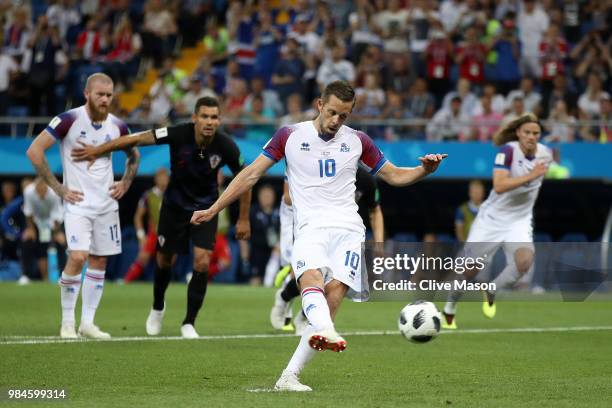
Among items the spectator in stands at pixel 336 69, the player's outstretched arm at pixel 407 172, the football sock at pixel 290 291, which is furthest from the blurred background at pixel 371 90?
the player's outstretched arm at pixel 407 172

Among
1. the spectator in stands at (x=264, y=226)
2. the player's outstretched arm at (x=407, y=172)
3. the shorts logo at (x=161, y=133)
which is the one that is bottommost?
the spectator in stands at (x=264, y=226)

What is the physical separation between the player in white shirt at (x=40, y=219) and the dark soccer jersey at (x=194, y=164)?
11.6 m

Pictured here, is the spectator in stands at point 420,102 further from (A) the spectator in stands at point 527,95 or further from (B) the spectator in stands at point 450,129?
(A) the spectator in stands at point 527,95

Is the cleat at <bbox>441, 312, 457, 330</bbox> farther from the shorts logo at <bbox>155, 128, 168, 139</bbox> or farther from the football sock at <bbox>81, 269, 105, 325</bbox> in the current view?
the shorts logo at <bbox>155, 128, 168, 139</bbox>

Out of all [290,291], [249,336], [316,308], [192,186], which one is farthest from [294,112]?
[316,308]

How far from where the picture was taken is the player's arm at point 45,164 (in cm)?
1185

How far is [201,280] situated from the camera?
12.5 metres

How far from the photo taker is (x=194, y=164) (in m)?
12.3

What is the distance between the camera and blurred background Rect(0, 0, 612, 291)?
75.6 feet

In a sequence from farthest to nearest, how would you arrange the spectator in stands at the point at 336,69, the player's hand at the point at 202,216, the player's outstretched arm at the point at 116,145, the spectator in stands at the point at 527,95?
the spectator in stands at the point at 336,69 → the spectator in stands at the point at 527,95 → the player's outstretched arm at the point at 116,145 → the player's hand at the point at 202,216

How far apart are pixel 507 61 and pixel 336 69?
11.6 feet

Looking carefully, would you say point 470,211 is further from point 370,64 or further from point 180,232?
point 180,232

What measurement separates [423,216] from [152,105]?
6.51 m

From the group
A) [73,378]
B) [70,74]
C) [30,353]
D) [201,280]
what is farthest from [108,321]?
[70,74]
